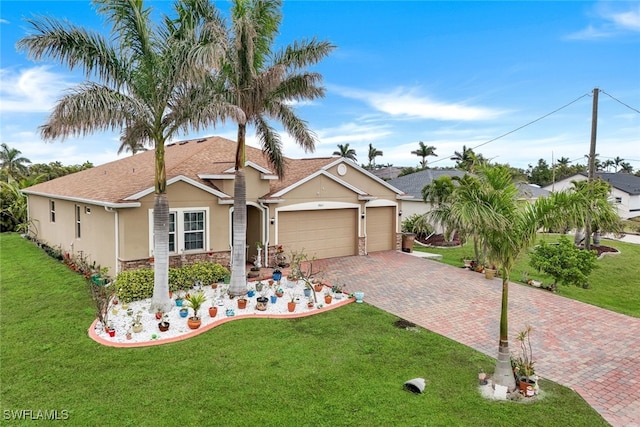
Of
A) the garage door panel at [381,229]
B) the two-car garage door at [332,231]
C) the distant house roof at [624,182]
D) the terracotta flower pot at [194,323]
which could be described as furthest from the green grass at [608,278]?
the distant house roof at [624,182]

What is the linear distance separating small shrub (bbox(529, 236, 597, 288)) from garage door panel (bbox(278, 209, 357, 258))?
8018mm

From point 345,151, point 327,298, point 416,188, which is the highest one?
point 345,151

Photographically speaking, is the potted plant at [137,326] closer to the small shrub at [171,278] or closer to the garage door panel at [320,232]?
the small shrub at [171,278]

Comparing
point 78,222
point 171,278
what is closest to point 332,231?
point 171,278

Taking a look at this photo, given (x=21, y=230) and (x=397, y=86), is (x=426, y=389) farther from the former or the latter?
(x=21, y=230)

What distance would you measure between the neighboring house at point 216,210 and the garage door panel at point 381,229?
0.17 ft

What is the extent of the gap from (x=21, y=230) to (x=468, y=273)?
30405 millimetres

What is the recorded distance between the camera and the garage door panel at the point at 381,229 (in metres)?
19.9

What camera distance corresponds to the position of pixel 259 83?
10.8m

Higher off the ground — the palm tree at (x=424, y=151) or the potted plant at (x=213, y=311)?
the palm tree at (x=424, y=151)

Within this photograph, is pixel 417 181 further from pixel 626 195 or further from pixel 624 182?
pixel 624 182

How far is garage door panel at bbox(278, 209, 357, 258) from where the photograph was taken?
1719 cm

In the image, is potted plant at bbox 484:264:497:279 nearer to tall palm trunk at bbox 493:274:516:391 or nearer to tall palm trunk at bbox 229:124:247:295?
tall palm trunk at bbox 493:274:516:391

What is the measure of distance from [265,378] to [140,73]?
790 cm
